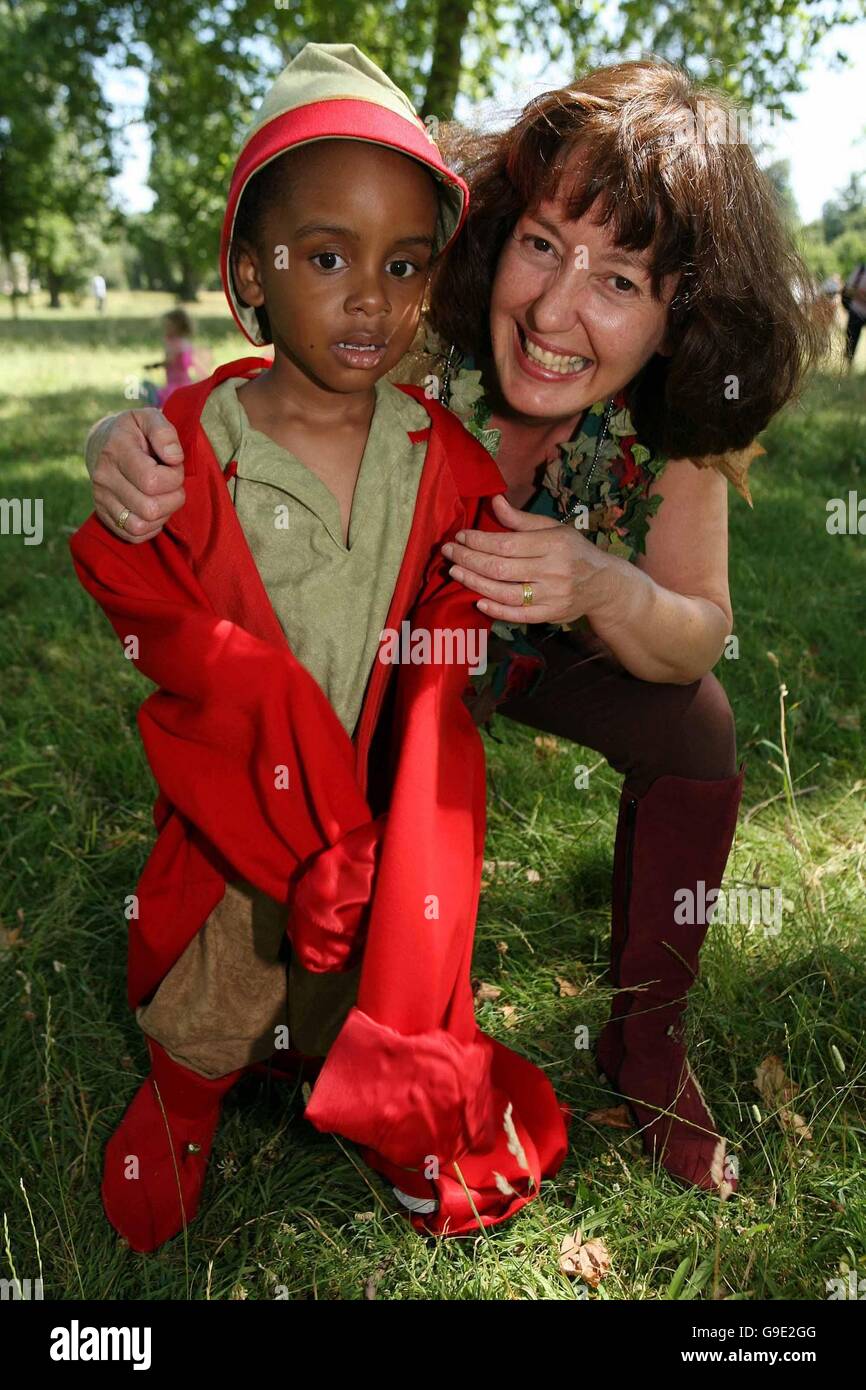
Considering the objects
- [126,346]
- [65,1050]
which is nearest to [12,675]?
Answer: [65,1050]

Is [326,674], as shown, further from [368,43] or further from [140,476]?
[368,43]

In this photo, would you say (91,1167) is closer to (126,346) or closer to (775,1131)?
(775,1131)

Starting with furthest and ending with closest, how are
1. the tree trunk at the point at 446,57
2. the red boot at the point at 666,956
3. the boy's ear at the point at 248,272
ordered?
1. the tree trunk at the point at 446,57
2. the red boot at the point at 666,956
3. the boy's ear at the point at 248,272

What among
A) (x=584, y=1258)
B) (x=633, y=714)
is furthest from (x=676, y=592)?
(x=584, y=1258)

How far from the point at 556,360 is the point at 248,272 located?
1.89 feet

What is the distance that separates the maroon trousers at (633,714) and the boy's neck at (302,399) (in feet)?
2.29

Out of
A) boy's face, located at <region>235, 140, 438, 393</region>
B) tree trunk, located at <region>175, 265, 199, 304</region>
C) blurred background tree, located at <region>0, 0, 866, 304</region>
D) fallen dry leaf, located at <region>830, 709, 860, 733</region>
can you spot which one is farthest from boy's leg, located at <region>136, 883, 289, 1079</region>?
tree trunk, located at <region>175, 265, 199, 304</region>

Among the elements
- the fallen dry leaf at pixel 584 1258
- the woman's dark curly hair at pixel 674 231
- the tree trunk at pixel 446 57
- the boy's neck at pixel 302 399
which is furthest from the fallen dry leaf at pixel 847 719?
the tree trunk at pixel 446 57

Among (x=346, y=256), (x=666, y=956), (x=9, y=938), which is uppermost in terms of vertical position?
(x=346, y=256)

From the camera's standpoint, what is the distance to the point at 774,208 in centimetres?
200

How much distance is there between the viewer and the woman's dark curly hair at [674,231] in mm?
1815

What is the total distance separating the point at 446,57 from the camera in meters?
7.65

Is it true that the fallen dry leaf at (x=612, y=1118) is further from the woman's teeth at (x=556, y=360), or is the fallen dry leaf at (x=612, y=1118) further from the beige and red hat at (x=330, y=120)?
the beige and red hat at (x=330, y=120)

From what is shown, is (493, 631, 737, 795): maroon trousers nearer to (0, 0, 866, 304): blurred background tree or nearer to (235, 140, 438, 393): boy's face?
(235, 140, 438, 393): boy's face
